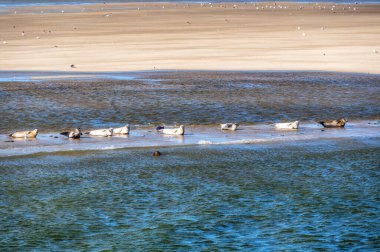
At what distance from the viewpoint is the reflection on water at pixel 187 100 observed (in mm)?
22855


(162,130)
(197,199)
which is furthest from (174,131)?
(197,199)

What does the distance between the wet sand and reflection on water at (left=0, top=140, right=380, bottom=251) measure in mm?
575

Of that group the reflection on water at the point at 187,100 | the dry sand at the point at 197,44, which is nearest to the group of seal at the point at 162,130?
the reflection on water at the point at 187,100

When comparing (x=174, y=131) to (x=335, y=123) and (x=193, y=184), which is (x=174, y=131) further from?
(x=193, y=184)

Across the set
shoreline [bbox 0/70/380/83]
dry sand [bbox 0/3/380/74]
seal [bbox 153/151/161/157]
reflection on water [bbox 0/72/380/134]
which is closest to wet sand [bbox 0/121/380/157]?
seal [bbox 153/151/161/157]

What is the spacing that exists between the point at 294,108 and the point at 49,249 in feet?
43.7

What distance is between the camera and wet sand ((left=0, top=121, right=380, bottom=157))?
19.2 m

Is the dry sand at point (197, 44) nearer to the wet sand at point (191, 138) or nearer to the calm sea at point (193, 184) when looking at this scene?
the calm sea at point (193, 184)

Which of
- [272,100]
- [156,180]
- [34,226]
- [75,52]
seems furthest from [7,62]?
[34,226]

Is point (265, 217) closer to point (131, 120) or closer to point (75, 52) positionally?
point (131, 120)

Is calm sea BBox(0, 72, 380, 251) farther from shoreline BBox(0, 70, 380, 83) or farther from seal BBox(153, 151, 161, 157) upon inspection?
shoreline BBox(0, 70, 380, 83)

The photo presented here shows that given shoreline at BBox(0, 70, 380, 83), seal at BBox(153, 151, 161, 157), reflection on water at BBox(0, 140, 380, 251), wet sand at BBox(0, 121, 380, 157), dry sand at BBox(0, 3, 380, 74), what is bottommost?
reflection on water at BBox(0, 140, 380, 251)

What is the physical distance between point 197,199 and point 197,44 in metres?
27.5

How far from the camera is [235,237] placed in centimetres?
1266
